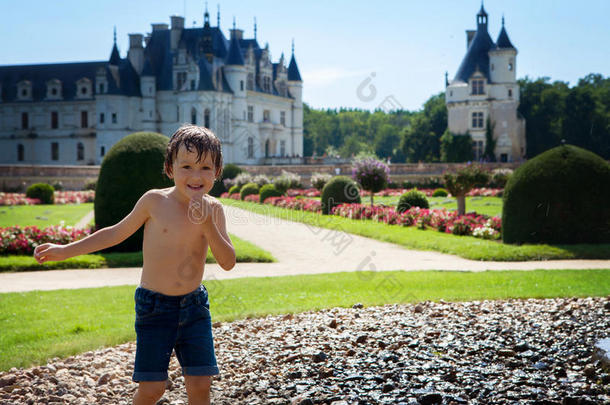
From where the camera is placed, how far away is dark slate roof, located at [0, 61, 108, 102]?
5662 centimetres

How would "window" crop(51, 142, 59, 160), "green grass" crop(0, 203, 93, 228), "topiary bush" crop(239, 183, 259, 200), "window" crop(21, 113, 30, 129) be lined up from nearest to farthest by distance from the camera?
"green grass" crop(0, 203, 93, 228)
"topiary bush" crop(239, 183, 259, 200)
"window" crop(51, 142, 59, 160)
"window" crop(21, 113, 30, 129)

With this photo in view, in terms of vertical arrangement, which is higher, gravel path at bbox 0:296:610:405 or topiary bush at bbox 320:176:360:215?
topiary bush at bbox 320:176:360:215

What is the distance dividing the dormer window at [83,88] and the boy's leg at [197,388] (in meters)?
57.3

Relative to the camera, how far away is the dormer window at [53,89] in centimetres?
5619

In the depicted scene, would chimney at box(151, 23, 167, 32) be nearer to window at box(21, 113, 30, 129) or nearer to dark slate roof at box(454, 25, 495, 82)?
window at box(21, 113, 30, 129)

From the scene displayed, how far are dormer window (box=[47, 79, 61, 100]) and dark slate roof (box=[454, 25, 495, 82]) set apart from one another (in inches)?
1413

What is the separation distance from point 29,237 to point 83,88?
4913 centimetres

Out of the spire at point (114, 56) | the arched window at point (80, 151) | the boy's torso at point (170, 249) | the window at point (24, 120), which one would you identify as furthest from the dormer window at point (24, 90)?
the boy's torso at point (170, 249)

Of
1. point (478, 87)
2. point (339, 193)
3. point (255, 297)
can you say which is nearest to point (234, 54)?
point (478, 87)

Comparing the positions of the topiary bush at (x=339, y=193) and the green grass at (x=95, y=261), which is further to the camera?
the topiary bush at (x=339, y=193)

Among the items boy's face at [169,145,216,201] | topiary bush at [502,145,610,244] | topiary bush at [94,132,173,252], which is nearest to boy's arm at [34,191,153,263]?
boy's face at [169,145,216,201]

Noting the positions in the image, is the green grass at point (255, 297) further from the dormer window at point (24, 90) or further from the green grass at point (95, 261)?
the dormer window at point (24, 90)

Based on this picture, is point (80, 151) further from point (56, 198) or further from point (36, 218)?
point (36, 218)

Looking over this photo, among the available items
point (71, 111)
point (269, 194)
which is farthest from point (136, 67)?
point (269, 194)
